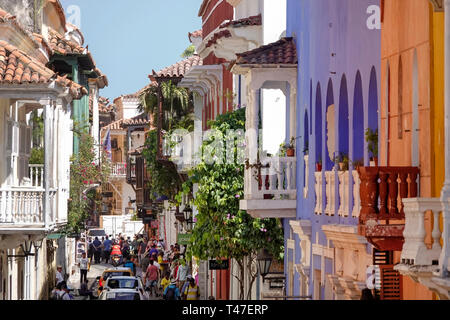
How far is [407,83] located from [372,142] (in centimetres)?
197

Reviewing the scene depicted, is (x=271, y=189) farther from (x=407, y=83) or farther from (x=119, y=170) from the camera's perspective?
(x=119, y=170)

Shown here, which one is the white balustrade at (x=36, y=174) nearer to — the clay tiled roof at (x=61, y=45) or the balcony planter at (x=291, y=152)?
the balcony planter at (x=291, y=152)

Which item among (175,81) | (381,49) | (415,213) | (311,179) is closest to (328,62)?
(311,179)

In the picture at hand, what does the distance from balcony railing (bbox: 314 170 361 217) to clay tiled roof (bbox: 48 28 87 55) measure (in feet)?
86.4

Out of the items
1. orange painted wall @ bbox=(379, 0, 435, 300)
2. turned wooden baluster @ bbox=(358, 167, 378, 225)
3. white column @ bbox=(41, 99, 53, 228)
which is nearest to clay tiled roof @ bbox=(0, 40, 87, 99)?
white column @ bbox=(41, 99, 53, 228)

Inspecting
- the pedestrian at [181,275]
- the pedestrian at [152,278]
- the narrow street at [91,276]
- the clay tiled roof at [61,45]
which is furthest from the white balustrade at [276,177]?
the clay tiled roof at [61,45]

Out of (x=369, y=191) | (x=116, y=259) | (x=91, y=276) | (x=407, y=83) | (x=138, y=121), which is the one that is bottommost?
(x=91, y=276)

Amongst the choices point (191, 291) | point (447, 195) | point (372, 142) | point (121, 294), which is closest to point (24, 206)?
point (121, 294)

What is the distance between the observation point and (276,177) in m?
21.9

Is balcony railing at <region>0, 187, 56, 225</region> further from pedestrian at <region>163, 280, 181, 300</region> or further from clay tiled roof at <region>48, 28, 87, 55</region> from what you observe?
clay tiled roof at <region>48, 28, 87, 55</region>

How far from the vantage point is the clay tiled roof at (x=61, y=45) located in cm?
4419

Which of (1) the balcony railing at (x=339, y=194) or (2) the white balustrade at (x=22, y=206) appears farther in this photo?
(2) the white balustrade at (x=22, y=206)

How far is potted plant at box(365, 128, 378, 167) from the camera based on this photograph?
587 inches

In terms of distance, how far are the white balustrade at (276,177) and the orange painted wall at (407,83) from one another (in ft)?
23.2
